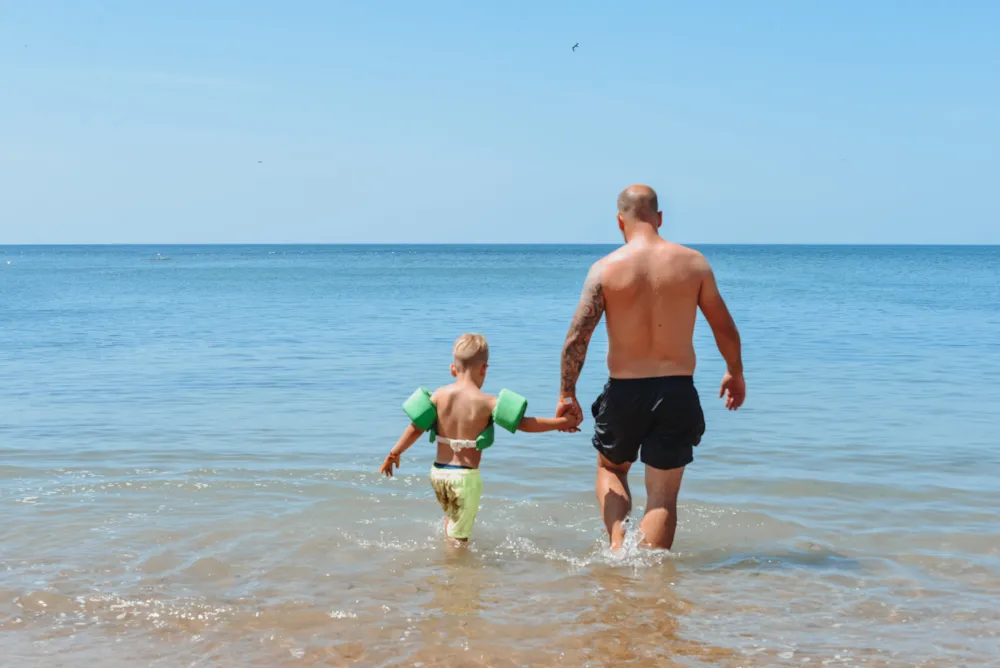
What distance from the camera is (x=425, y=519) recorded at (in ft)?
21.6

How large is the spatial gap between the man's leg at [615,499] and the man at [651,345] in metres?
0.15

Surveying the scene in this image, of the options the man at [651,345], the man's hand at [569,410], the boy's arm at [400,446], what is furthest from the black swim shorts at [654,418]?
the boy's arm at [400,446]

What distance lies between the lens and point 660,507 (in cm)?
543

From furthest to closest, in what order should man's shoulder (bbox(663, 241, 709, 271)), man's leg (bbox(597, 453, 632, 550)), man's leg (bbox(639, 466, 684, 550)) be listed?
man's leg (bbox(597, 453, 632, 550)) → man's leg (bbox(639, 466, 684, 550)) → man's shoulder (bbox(663, 241, 709, 271))

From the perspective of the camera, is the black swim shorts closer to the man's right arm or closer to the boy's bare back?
the man's right arm

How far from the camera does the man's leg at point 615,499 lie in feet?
18.2

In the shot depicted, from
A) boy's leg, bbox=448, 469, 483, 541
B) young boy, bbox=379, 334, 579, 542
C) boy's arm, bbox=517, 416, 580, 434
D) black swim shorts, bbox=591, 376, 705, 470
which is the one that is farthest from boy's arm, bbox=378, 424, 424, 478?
black swim shorts, bbox=591, 376, 705, 470

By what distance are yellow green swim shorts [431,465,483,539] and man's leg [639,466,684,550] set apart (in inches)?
36.3

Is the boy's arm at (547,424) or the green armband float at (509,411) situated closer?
the boy's arm at (547,424)

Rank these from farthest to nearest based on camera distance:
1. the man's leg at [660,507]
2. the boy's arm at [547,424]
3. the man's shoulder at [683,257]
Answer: the man's leg at [660,507] < the boy's arm at [547,424] < the man's shoulder at [683,257]

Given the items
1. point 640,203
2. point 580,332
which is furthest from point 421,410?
point 640,203

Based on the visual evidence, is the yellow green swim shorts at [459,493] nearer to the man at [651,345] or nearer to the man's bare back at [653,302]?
the man at [651,345]

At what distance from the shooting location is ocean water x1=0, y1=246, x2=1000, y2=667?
14.5 feet

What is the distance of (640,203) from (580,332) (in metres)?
0.73
